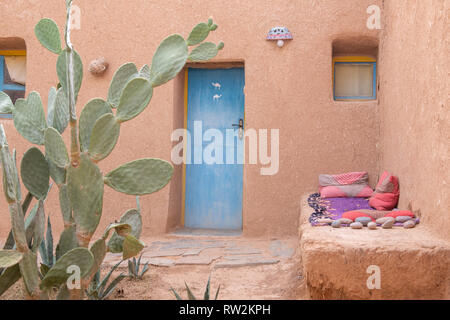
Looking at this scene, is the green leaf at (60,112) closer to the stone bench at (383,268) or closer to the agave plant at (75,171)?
the agave plant at (75,171)

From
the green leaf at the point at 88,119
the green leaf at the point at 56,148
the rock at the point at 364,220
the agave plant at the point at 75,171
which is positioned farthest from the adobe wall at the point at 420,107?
the green leaf at the point at 56,148

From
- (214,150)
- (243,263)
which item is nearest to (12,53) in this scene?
(214,150)

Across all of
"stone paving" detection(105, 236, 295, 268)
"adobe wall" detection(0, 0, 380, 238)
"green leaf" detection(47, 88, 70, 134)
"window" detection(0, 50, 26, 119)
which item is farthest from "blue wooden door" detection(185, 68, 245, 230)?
"green leaf" detection(47, 88, 70, 134)

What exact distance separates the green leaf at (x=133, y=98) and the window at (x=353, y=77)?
10.0 ft

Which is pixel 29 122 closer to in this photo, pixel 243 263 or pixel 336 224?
pixel 336 224

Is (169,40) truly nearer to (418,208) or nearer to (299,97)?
(418,208)

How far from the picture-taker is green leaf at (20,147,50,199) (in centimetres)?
186

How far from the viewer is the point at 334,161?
4.17 m

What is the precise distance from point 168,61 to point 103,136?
1.44 ft

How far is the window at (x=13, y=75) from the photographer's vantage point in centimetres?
482

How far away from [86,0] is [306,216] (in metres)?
3.41

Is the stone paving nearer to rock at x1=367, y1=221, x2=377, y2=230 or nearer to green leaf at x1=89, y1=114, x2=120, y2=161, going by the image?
rock at x1=367, y1=221, x2=377, y2=230

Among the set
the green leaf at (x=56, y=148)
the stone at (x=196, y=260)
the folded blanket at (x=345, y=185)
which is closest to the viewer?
the green leaf at (x=56, y=148)

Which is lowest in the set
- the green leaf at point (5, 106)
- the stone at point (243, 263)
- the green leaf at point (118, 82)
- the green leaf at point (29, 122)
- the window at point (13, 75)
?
the stone at point (243, 263)
